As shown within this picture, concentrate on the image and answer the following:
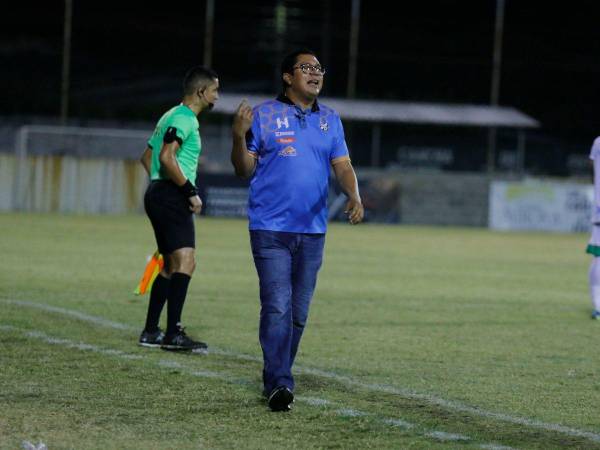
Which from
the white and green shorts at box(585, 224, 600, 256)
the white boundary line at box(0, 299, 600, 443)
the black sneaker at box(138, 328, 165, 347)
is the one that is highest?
the white and green shorts at box(585, 224, 600, 256)

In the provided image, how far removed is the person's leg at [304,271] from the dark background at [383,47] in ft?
104

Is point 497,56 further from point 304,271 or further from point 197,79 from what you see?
point 304,271

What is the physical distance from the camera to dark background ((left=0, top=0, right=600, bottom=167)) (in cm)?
4047

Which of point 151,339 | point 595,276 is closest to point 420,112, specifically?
point 595,276

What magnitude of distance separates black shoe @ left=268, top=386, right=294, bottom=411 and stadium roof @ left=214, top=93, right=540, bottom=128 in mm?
32765

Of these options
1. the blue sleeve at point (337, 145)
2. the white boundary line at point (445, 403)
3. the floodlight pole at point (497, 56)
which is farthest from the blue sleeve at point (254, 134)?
the floodlight pole at point (497, 56)

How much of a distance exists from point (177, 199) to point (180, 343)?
1.10 meters

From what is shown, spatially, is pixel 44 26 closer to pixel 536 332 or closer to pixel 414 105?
pixel 414 105

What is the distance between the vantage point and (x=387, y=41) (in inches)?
1670

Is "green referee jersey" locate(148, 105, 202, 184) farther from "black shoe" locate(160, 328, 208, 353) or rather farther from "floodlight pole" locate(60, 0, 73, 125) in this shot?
"floodlight pole" locate(60, 0, 73, 125)

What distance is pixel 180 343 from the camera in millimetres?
9711

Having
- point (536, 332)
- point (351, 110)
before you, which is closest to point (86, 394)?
point (536, 332)

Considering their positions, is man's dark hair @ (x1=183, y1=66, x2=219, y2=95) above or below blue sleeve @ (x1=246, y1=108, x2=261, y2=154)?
above

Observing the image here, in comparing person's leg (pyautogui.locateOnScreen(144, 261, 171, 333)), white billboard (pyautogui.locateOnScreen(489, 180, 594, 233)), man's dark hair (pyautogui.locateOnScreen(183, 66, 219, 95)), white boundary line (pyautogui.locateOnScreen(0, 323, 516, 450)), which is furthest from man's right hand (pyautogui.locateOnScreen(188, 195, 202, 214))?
white billboard (pyautogui.locateOnScreen(489, 180, 594, 233))
